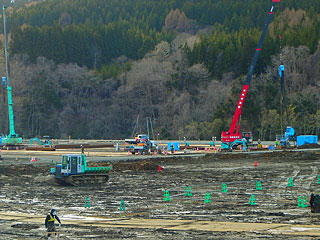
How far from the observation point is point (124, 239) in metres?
23.9

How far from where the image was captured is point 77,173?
140 feet

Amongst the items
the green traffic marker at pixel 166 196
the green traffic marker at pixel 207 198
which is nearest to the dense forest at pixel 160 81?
the green traffic marker at pixel 166 196

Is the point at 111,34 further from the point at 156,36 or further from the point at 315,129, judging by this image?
the point at 315,129

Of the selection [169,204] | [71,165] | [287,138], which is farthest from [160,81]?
[169,204]

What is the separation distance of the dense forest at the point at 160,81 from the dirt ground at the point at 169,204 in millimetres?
45442

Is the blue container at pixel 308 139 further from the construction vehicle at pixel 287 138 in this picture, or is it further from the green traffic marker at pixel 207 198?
the green traffic marker at pixel 207 198

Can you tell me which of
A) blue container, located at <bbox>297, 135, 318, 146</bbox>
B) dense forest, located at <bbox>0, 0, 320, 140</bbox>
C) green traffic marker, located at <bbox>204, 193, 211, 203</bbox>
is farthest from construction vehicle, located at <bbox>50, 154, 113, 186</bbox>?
dense forest, located at <bbox>0, 0, 320, 140</bbox>

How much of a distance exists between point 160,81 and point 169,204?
97226mm

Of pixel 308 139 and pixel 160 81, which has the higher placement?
pixel 160 81

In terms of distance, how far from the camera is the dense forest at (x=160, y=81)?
104 metres

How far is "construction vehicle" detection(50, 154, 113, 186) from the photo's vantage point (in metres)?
42.4

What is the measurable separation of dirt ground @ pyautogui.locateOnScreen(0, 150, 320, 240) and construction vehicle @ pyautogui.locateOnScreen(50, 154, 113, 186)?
844 mm

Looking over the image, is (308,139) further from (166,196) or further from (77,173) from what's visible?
(166,196)

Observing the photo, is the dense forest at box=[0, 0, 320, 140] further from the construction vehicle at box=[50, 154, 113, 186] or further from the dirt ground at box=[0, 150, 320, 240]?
the construction vehicle at box=[50, 154, 113, 186]
